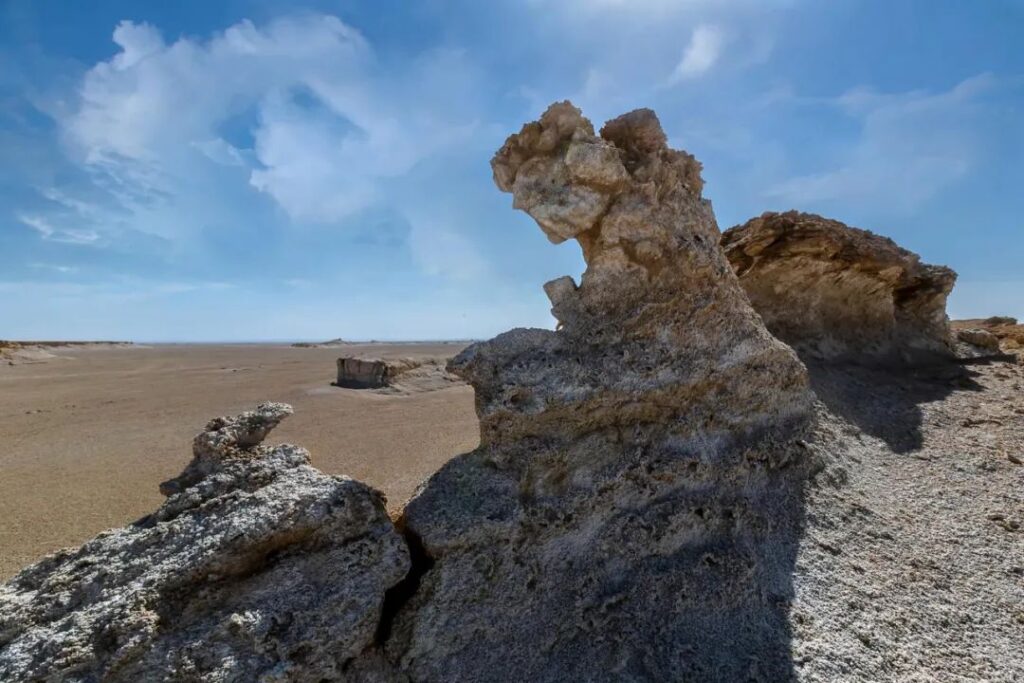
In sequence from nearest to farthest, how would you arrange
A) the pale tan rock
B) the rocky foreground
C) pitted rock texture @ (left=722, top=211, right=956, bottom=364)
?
the rocky foreground < pitted rock texture @ (left=722, top=211, right=956, bottom=364) < the pale tan rock

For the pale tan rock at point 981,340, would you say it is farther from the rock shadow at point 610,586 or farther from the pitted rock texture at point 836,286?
the rock shadow at point 610,586

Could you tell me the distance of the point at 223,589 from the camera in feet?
8.99

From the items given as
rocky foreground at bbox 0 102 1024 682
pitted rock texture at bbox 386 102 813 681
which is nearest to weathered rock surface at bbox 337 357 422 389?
rocky foreground at bbox 0 102 1024 682

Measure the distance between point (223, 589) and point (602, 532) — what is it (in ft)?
6.95

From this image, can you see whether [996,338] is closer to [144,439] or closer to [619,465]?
[619,465]

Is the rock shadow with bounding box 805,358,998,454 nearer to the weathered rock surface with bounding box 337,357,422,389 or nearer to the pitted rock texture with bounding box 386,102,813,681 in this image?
the pitted rock texture with bounding box 386,102,813,681

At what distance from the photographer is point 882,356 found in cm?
683

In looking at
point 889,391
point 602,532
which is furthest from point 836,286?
point 602,532

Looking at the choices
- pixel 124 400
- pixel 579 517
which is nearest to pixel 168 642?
pixel 579 517

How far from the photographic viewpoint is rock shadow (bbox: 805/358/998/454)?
4.98 m

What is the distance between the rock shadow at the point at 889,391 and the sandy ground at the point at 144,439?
494cm

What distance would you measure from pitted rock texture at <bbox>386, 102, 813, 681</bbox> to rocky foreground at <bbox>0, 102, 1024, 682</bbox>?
0.01 meters

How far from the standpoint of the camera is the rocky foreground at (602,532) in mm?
2693

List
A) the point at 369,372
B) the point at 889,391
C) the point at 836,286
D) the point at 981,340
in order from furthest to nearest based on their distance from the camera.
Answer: the point at 369,372 < the point at 981,340 < the point at 836,286 < the point at 889,391
